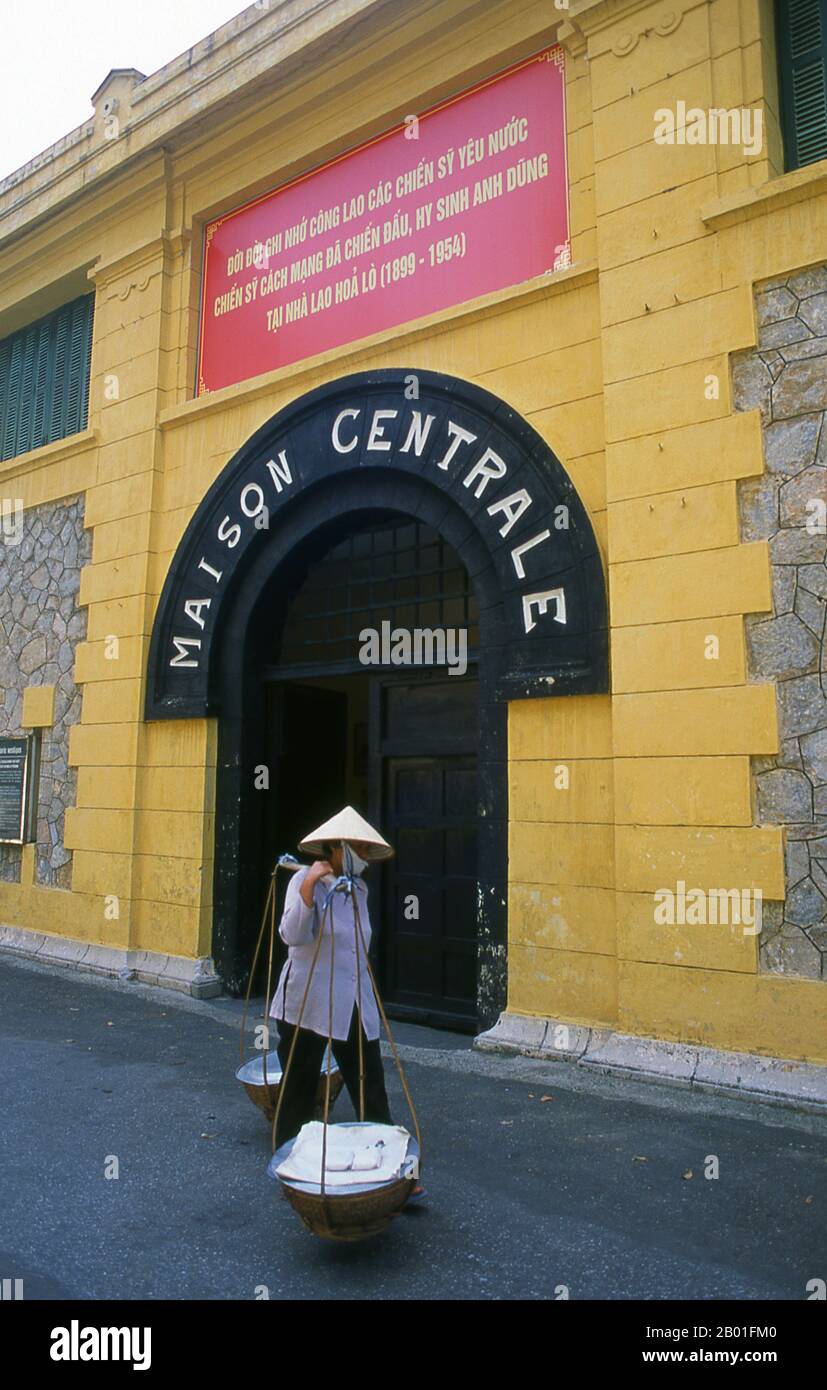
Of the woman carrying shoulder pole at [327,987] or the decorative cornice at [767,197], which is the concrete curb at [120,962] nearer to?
the woman carrying shoulder pole at [327,987]

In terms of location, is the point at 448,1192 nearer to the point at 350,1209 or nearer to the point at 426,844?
the point at 350,1209

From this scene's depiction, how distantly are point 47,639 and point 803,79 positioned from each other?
8893 mm

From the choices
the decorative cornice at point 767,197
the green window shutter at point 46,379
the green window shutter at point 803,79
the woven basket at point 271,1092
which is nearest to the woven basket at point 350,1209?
the woven basket at point 271,1092

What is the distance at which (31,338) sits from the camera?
40.5 ft

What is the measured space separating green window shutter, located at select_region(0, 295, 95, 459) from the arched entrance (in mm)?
3369

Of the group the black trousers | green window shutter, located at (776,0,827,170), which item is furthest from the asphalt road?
green window shutter, located at (776,0,827,170)

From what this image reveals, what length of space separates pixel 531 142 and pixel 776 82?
1.89 m

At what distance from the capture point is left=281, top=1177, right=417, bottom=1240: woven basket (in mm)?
3457

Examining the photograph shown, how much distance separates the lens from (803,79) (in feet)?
21.5

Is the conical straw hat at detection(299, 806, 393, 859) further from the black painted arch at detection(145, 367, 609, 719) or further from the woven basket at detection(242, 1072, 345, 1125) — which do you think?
the black painted arch at detection(145, 367, 609, 719)

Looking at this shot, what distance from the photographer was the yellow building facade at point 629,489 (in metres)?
5.86

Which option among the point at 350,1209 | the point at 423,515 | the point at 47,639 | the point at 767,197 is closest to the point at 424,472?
the point at 423,515
